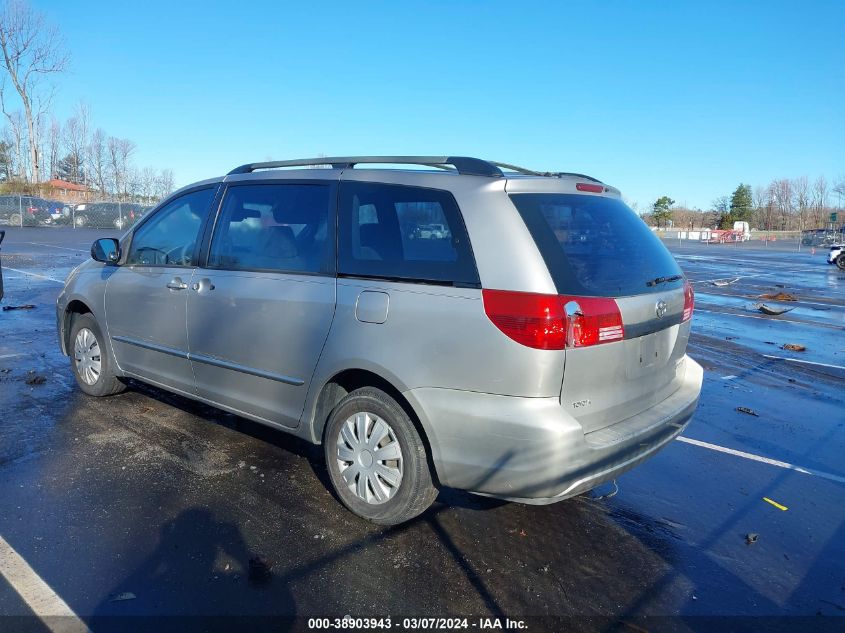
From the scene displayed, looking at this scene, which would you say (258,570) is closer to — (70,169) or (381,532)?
(381,532)

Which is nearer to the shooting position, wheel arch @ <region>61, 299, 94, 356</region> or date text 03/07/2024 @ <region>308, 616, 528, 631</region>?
date text 03/07/2024 @ <region>308, 616, 528, 631</region>

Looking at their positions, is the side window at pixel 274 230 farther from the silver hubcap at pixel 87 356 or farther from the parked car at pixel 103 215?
the parked car at pixel 103 215

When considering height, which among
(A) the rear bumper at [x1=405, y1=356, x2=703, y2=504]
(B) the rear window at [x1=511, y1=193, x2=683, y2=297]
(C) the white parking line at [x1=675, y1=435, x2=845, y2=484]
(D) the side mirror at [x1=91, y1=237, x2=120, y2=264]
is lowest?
(C) the white parking line at [x1=675, y1=435, x2=845, y2=484]

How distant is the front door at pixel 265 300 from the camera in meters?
3.59

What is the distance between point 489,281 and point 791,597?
79.9 inches

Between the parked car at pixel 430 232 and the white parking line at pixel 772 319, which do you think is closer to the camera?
the parked car at pixel 430 232

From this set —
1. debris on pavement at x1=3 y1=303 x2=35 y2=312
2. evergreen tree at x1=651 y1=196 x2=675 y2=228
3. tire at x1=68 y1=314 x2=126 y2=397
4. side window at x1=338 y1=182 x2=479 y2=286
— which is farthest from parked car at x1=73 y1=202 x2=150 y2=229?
evergreen tree at x1=651 y1=196 x2=675 y2=228

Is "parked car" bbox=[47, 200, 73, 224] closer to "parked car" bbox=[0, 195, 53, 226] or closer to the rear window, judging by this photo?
"parked car" bbox=[0, 195, 53, 226]

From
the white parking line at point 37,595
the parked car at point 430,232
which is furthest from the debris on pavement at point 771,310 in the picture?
the white parking line at point 37,595

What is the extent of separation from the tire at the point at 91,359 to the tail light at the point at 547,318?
12.2 feet

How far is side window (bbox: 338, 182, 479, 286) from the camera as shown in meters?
3.09

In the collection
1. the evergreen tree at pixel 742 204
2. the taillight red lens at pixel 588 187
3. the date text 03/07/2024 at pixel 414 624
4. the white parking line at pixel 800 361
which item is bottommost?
the date text 03/07/2024 at pixel 414 624

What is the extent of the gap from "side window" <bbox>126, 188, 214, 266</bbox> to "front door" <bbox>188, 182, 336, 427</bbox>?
0.92 feet

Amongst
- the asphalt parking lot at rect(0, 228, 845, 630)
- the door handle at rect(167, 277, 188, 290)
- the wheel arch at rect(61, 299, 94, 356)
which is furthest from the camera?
the wheel arch at rect(61, 299, 94, 356)
